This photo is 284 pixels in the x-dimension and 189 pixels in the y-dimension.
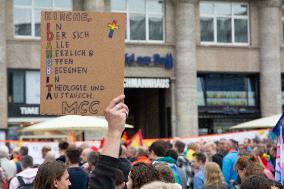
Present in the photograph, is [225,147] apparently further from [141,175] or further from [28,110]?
[28,110]

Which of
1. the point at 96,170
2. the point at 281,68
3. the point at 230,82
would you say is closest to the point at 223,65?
the point at 230,82

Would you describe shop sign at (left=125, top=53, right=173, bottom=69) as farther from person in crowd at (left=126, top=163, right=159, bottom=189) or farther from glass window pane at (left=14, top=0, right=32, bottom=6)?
person in crowd at (left=126, top=163, right=159, bottom=189)

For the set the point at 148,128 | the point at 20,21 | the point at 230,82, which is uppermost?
the point at 20,21

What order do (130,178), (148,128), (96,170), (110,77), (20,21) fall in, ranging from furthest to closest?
(148,128), (20,21), (130,178), (110,77), (96,170)

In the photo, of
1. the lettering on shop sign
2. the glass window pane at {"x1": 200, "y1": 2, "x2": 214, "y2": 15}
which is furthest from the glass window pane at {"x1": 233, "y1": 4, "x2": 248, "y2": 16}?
the lettering on shop sign

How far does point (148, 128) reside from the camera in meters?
36.6

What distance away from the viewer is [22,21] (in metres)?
30.8

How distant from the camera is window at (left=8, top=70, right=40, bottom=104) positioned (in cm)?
2998

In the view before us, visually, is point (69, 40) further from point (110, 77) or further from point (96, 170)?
point (96, 170)

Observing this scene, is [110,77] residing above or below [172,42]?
below

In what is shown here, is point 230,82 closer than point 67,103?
No

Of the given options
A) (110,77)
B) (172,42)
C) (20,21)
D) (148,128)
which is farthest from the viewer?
(148,128)

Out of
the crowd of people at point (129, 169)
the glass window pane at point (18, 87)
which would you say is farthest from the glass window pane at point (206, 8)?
the crowd of people at point (129, 169)

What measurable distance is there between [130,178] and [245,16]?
98.7 ft
